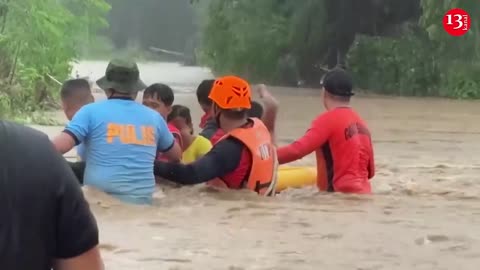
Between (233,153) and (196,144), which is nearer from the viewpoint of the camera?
(233,153)

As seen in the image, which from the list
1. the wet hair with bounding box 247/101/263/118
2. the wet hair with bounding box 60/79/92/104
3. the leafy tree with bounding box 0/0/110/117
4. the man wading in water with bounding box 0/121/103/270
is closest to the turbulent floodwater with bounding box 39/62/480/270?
the wet hair with bounding box 247/101/263/118

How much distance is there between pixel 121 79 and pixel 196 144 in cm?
138

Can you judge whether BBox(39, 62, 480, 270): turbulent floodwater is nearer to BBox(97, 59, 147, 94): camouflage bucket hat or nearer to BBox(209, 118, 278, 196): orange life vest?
BBox(209, 118, 278, 196): orange life vest

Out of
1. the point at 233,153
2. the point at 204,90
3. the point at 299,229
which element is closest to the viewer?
the point at 299,229

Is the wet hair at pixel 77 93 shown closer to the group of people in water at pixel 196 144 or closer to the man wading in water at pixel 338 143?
the group of people in water at pixel 196 144

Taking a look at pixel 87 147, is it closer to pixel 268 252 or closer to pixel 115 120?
pixel 115 120

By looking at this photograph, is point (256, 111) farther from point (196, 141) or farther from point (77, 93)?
point (77, 93)

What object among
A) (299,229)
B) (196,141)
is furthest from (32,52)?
(299,229)

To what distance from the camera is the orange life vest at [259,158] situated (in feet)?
24.0

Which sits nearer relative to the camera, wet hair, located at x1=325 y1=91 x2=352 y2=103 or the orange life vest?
the orange life vest

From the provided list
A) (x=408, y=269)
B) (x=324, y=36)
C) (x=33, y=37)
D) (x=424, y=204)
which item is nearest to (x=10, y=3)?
(x=33, y=37)

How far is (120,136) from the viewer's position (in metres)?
7.09

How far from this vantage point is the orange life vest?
733cm

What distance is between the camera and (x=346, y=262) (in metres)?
6.07
